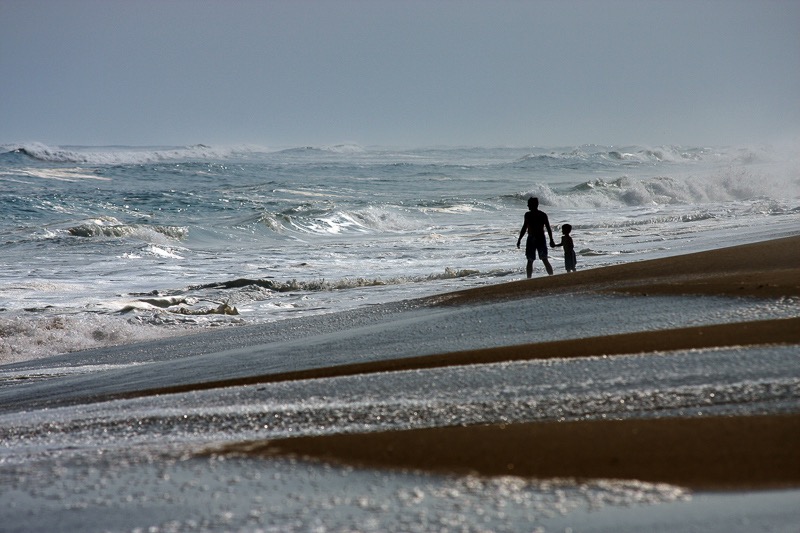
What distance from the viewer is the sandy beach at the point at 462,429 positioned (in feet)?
8.00

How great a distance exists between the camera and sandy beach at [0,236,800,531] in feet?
8.00

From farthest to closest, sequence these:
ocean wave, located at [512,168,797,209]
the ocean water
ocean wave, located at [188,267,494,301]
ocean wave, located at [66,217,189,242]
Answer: ocean wave, located at [512,168,797,209] < ocean wave, located at [66,217,189,242] < ocean wave, located at [188,267,494,301] < the ocean water

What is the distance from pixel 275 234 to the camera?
28094mm

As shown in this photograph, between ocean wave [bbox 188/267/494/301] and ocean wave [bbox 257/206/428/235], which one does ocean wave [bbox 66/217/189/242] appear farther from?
ocean wave [bbox 188/267/494/301]

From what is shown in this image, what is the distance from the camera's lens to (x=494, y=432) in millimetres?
3133

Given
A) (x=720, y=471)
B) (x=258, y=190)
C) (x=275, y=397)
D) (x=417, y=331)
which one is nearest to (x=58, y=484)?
(x=275, y=397)

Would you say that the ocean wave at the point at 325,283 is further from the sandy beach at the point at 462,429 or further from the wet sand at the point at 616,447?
the wet sand at the point at 616,447

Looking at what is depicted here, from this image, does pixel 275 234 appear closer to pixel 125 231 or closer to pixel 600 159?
pixel 125 231

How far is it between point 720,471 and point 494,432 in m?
0.83

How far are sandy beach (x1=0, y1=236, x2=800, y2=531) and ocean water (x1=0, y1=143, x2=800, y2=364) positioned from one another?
596 cm

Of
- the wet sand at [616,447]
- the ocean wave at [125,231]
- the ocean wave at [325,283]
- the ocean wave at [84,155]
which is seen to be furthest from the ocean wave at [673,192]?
the ocean wave at [84,155]

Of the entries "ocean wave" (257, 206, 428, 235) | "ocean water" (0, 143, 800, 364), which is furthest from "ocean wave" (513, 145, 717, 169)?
"ocean wave" (257, 206, 428, 235)

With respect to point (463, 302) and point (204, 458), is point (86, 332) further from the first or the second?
point (204, 458)

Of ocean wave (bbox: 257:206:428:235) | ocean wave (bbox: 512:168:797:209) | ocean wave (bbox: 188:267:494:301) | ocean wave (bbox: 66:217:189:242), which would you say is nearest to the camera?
ocean wave (bbox: 188:267:494:301)
